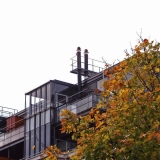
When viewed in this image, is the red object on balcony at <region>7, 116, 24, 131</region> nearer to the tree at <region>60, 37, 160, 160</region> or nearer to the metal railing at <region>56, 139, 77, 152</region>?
the metal railing at <region>56, 139, 77, 152</region>

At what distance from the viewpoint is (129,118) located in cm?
1752

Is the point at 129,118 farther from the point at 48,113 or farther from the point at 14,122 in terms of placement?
the point at 14,122

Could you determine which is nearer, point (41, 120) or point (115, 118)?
point (115, 118)

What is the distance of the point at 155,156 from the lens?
1645 cm

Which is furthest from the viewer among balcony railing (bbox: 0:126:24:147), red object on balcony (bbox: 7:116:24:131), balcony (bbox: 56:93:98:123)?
red object on balcony (bbox: 7:116:24:131)

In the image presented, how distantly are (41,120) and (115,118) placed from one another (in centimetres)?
2458

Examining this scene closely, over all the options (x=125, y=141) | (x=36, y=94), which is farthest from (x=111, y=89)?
(x=36, y=94)

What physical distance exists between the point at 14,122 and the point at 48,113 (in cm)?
871

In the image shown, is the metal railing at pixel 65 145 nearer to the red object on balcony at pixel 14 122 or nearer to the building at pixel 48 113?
the building at pixel 48 113

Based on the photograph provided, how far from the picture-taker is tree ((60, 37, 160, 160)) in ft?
55.5

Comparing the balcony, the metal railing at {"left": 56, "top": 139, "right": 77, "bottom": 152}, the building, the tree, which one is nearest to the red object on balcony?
the building

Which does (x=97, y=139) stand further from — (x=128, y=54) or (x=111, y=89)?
(x=128, y=54)

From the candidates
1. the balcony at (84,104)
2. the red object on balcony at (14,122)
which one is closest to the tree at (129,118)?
the balcony at (84,104)

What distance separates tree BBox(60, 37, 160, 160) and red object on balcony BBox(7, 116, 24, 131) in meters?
29.0
